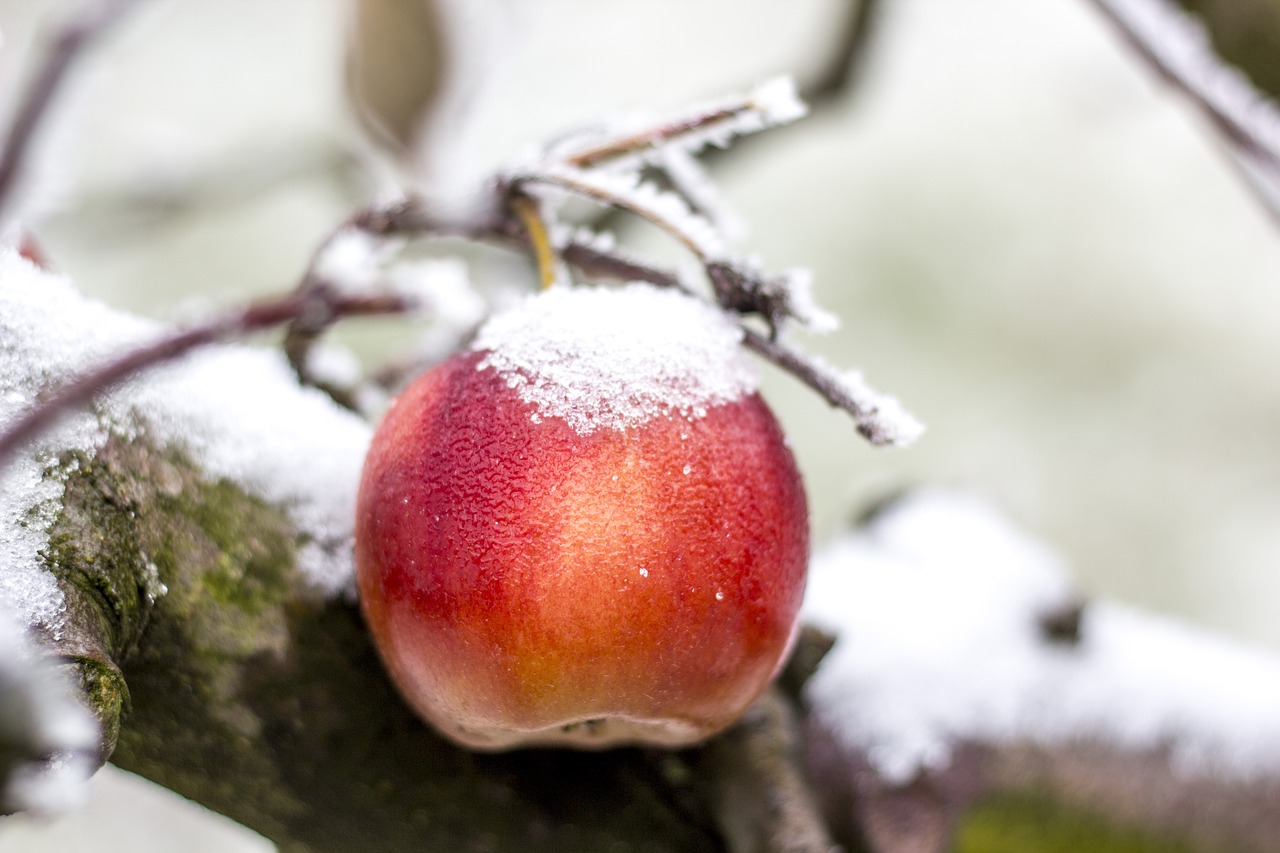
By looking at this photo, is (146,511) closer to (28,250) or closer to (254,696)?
(254,696)

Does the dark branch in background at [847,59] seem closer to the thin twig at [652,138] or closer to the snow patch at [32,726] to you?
the thin twig at [652,138]

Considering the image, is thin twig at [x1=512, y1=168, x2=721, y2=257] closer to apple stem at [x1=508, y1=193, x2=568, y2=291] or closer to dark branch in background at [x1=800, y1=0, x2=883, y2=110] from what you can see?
apple stem at [x1=508, y1=193, x2=568, y2=291]

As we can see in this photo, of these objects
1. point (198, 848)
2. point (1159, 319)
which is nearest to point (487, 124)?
point (1159, 319)

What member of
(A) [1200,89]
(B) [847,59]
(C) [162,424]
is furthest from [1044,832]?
(B) [847,59]

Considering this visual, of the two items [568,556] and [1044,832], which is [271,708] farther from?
[1044,832]

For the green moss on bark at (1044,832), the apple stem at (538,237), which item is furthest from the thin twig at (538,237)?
the green moss on bark at (1044,832)

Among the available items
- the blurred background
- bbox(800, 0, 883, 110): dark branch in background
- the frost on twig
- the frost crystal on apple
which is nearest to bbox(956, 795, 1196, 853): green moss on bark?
the frost on twig

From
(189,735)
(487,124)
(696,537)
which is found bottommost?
(487,124)
